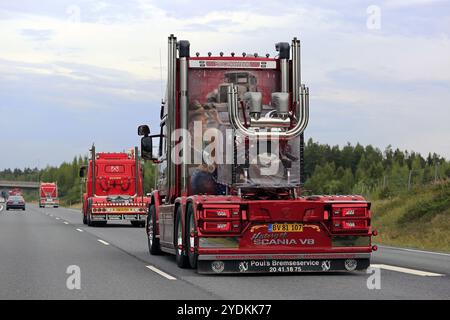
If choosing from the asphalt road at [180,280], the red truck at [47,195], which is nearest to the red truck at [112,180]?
the asphalt road at [180,280]

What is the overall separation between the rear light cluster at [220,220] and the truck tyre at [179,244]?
1431 mm

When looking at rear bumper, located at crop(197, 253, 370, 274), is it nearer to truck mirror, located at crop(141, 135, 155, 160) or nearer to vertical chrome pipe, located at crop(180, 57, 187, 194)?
vertical chrome pipe, located at crop(180, 57, 187, 194)

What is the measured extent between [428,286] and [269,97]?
17.2ft

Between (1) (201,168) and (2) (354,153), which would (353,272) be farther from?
(2) (354,153)

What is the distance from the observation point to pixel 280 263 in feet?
46.6

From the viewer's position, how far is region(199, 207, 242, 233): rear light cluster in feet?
46.1

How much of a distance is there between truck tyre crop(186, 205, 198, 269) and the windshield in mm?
882

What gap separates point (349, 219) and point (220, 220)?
1984 mm

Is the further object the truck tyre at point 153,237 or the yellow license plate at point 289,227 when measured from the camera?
the truck tyre at point 153,237

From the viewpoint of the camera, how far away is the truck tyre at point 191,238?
47.5 feet

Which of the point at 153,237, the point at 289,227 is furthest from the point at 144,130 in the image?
the point at 289,227

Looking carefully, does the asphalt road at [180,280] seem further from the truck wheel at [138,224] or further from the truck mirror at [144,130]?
the truck wheel at [138,224]

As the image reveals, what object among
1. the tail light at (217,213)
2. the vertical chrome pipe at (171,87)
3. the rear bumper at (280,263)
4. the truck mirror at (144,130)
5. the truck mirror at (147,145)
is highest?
the vertical chrome pipe at (171,87)

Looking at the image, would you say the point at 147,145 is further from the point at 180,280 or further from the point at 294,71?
the point at 180,280
